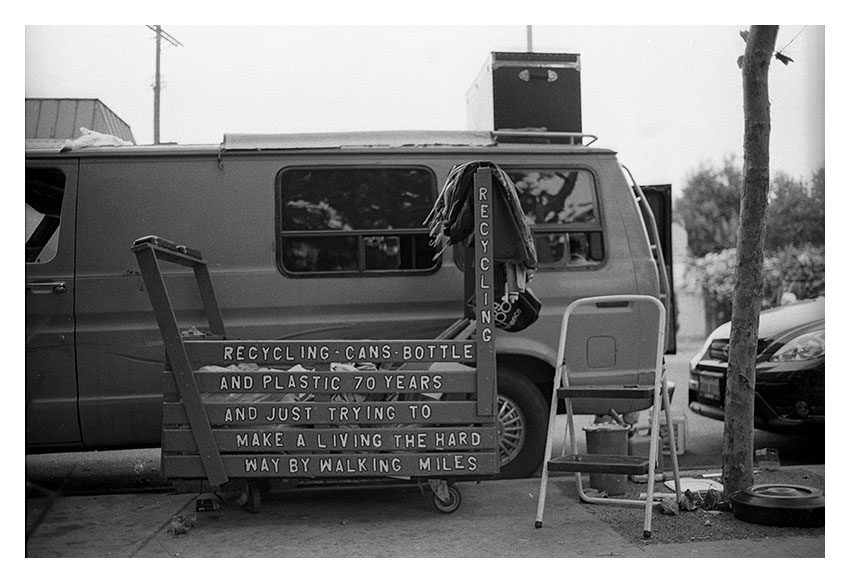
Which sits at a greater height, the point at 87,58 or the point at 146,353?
the point at 87,58

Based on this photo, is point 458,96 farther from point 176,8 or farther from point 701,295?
point 701,295

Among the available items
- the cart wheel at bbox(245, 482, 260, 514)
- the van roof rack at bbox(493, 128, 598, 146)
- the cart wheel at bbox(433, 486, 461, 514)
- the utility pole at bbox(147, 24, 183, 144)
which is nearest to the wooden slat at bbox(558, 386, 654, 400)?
the cart wheel at bbox(433, 486, 461, 514)

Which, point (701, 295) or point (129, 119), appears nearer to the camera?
point (129, 119)

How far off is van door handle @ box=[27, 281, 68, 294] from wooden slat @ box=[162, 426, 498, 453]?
138cm

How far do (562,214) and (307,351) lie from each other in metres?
2.08

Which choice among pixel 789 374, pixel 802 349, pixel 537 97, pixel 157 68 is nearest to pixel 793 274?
pixel 802 349

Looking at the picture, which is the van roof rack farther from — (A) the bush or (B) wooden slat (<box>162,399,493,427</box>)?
(B) wooden slat (<box>162,399,493,427</box>)

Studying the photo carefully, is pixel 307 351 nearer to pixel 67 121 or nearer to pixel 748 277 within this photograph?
pixel 67 121

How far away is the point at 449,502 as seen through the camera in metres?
4.88

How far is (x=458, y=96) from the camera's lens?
6.36 m

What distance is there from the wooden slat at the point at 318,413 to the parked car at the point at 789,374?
2368mm

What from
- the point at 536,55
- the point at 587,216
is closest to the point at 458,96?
the point at 536,55

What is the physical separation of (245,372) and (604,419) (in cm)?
319

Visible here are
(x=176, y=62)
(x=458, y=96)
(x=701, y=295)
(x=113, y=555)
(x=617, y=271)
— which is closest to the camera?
(x=113, y=555)
